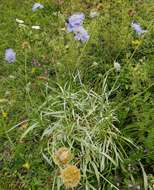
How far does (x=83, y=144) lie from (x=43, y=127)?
40 centimetres

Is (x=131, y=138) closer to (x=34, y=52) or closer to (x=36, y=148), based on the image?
(x=36, y=148)

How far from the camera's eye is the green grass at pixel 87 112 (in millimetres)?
3209

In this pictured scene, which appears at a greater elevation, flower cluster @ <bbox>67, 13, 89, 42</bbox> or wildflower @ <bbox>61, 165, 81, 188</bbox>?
flower cluster @ <bbox>67, 13, 89, 42</bbox>

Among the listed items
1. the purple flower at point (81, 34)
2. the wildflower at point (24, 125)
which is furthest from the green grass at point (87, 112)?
the purple flower at point (81, 34)

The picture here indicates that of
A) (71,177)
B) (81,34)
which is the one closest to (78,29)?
(81,34)

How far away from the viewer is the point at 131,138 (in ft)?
11.1

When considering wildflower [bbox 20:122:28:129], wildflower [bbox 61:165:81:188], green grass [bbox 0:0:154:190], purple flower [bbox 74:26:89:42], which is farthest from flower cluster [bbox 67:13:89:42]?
wildflower [bbox 61:165:81:188]

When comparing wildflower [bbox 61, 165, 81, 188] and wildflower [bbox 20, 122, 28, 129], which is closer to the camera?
wildflower [bbox 61, 165, 81, 188]

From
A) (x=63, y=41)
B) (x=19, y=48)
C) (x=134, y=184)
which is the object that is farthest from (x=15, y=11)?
(x=134, y=184)

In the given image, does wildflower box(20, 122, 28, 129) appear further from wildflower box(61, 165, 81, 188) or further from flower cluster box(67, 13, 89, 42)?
wildflower box(61, 165, 81, 188)

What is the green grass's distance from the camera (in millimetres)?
3209

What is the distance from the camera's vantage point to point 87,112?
3463 mm

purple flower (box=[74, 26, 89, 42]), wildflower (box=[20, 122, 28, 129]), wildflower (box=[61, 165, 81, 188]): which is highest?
purple flower (box=[74, 26, 89, 42])

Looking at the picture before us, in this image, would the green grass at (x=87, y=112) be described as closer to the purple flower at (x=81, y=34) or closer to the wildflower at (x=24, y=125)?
the wildflower at (x=24, y=125)
